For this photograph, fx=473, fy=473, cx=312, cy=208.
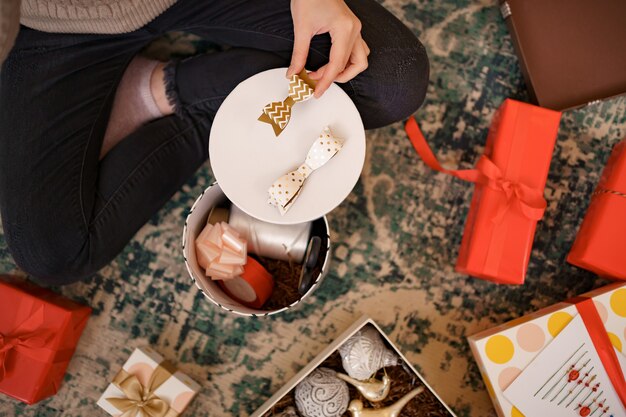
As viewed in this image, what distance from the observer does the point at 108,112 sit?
0.94m

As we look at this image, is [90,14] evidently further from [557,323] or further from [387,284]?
[557,323]

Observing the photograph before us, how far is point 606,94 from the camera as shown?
100 centimetres

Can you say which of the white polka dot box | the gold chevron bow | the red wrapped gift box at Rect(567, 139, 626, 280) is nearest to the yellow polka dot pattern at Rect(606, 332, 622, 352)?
the white polka dot box

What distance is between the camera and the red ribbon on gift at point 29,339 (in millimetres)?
918

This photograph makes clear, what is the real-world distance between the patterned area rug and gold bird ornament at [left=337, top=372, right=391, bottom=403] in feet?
0.41

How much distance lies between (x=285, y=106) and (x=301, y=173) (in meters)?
0.11

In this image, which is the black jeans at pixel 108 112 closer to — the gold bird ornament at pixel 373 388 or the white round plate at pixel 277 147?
the white round plate at pixel 277 147

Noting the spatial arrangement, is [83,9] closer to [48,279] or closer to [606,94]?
[48,279]

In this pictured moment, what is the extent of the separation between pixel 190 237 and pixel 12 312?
404mm

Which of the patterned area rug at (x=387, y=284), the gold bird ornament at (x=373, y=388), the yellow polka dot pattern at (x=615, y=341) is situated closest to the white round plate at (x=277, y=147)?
the patterned area rug at (x=387, y=284)

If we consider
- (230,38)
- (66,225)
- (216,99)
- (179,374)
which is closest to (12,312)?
(66,225)

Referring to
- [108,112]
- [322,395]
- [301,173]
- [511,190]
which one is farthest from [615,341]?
[108,112]

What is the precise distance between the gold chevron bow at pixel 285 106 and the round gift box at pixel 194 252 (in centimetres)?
19

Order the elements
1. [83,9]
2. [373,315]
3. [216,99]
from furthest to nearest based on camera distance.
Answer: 1. [373,315]
2. [216,99]
3. [83,9]
